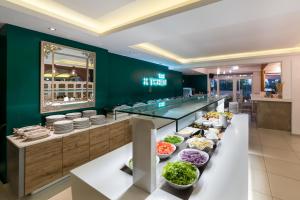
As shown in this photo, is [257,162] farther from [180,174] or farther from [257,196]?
[180,174]

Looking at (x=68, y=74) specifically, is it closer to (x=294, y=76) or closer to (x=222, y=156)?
(x=222, y=156)

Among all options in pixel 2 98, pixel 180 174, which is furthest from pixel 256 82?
pixel 2 98

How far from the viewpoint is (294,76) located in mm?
5215

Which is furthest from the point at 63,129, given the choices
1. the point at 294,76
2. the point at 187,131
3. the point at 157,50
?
the point at 294,76

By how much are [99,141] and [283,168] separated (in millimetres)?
3747

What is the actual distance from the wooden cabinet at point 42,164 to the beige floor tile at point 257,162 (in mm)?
3642

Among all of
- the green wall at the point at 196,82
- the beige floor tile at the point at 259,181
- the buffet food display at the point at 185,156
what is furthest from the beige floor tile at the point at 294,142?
the green wall at the point at 196,82

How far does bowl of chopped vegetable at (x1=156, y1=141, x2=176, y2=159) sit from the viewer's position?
5.24 feet

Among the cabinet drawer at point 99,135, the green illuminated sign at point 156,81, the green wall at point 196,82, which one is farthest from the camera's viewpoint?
the green wall at point 196,82

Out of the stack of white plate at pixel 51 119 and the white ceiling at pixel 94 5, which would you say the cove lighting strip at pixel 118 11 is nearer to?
the white ceiling at pixel 94 5

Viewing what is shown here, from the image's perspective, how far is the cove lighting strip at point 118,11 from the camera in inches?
80.6

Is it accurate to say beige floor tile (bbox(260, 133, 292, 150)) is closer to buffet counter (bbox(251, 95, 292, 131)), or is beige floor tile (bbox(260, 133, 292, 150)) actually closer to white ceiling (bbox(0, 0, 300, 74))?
buffet counter (bbox(251, 95, 292, 131))

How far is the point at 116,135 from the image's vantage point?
3.56 meters

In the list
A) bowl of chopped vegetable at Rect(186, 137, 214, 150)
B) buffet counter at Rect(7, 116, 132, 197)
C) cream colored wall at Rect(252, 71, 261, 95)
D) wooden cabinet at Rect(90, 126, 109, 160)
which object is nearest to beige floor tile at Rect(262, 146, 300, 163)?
bowl of chopped vegetable at Rect(186, 137, 214, 150)
